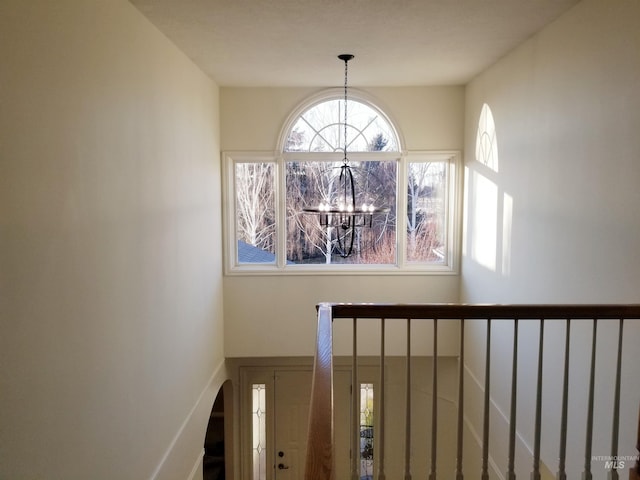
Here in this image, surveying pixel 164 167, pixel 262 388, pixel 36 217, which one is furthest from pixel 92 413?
pixel 262 388

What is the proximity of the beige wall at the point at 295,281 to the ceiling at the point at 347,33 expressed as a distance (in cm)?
52

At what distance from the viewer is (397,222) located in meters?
5.45

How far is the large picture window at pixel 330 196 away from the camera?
5355 millimetres

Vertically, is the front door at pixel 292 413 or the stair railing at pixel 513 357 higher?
the stair railing at pixel 513 357

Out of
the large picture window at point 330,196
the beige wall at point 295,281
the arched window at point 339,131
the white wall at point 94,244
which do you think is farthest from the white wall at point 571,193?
the white wall at point 94,244

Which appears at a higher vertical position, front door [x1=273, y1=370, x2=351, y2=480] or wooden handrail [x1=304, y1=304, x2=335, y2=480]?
wooden handrail [x1=304, y1=304, x2=335, y2=480]

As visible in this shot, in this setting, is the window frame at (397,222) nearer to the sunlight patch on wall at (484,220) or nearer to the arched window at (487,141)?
the sunlight patch on wall at (484,220)

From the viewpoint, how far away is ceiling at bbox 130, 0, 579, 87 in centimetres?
287

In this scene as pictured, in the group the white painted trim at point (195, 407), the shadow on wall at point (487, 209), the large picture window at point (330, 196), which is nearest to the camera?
the white painted trim at point (195, 407)

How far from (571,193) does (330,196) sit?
9.62 ft

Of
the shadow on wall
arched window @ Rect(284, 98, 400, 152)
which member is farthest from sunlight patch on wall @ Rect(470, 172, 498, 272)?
arched window @ Rect(284, 98, 400, 152)

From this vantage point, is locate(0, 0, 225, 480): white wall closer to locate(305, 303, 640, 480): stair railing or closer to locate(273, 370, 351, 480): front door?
locate(305, 303, 640, 480): stair railing

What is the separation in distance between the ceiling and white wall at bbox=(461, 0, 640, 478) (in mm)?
281

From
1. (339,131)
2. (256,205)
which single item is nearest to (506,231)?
(339,131)
